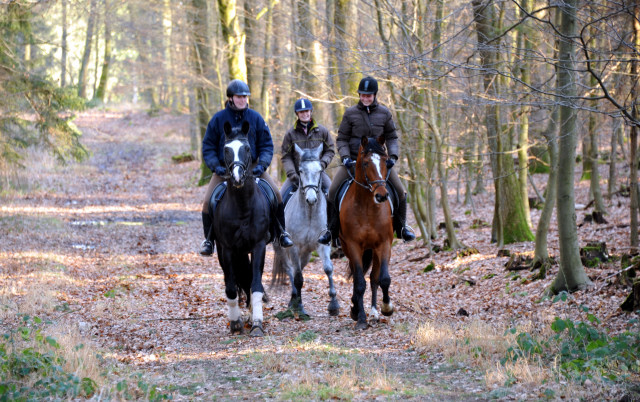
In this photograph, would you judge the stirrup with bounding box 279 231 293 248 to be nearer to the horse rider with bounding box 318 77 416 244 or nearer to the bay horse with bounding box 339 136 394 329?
the horse rider with bounding box 318 77 416 244

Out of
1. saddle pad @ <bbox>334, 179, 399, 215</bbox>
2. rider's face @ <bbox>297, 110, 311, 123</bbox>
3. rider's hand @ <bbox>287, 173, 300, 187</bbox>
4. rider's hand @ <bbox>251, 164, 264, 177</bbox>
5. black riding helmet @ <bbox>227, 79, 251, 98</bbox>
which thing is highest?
black riding helmet @ <bbox>227, 79, 251, 98</bbox>

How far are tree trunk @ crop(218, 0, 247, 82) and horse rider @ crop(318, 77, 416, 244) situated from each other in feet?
46.2

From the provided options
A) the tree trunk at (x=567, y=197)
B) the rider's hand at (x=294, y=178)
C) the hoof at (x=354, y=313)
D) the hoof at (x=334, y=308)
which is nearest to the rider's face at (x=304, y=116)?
the rider's hand at (x=294, y=178)

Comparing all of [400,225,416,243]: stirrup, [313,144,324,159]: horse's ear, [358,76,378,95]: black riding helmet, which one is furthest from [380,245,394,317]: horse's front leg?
[358,76,378,95]: black riding helmet

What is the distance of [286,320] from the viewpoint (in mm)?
10367

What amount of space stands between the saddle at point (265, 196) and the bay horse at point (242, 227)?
0.14 meters

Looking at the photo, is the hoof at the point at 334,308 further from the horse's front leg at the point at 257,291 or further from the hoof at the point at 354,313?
the horse's front leg at the point at 257,291

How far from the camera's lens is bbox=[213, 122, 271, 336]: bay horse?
29.5 feet

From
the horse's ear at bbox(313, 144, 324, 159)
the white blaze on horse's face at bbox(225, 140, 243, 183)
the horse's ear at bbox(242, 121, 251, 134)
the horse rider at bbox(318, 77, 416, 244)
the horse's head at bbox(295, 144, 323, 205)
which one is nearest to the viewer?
the white blaze on horse's face at bbox(225, 140, 243, 183)

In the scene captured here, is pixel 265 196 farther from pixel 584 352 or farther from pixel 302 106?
pixel 584 352

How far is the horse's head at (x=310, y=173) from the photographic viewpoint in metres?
10.3

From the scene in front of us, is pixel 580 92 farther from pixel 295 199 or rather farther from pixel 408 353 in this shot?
pixel 408 353

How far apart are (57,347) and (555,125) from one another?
1086 cm

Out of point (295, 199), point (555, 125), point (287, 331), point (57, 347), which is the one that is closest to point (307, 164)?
point (295, 199)
